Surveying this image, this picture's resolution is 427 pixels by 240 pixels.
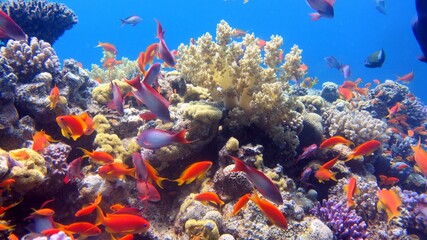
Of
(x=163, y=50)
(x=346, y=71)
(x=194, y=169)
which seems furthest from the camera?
(x=346, y=71)

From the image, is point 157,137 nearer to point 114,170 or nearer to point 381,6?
point 114,170

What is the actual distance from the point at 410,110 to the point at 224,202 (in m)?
9.39

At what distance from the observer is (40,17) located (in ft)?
27.2

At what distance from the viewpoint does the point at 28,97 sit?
14.8 ft

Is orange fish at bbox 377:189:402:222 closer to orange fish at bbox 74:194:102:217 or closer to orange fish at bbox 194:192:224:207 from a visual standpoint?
orange fish at bbox 194:192:224:207

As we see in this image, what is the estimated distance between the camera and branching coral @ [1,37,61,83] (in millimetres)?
4840

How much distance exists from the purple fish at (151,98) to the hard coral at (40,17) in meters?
6.94

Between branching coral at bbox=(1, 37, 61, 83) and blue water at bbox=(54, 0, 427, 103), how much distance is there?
107659mm

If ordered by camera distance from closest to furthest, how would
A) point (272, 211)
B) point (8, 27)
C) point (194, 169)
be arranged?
point (272, 211)
point (194, 169)
point (8, 27)

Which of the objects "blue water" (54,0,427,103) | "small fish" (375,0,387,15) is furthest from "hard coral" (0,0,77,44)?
"blue water" (54,0,427,103)

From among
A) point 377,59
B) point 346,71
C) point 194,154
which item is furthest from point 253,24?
point 194,154

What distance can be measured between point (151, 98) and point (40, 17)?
23.2 ft

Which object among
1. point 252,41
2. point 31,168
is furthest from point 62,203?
point 252,41

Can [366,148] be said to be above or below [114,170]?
above
